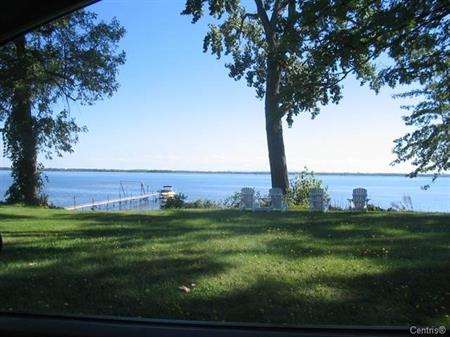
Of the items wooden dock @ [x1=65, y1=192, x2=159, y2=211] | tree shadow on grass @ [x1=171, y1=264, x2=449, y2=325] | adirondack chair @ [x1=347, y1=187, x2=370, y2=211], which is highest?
wooden dock @ [x1=65, y1=192, x2=159, y2=211]

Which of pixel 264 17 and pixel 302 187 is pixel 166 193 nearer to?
pixel 302 187

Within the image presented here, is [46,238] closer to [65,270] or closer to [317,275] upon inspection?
[65,270]

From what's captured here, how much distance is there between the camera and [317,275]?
5.53 meters

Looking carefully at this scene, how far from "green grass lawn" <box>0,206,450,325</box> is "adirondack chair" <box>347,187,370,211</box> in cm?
285

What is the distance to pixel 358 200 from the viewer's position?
12609mm

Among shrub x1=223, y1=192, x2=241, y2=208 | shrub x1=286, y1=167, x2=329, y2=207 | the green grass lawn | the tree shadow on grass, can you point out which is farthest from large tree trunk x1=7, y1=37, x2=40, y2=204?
the tree shadow on grass

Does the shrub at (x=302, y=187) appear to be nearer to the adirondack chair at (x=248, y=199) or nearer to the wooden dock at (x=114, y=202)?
the adirondack chair at (x=248, y=199)

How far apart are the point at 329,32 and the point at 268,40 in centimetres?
201

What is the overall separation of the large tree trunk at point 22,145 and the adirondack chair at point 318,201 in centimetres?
696

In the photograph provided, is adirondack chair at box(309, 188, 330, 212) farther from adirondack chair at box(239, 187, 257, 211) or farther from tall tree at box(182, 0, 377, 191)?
tall tree at box(182, 0, 377, 191)

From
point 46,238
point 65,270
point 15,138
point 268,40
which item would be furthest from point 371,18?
point 15,138

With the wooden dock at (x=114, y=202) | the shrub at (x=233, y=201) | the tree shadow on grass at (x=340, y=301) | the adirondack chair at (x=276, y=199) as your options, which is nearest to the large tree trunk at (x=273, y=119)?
the tree shadow on grass at (x=340, y=301)

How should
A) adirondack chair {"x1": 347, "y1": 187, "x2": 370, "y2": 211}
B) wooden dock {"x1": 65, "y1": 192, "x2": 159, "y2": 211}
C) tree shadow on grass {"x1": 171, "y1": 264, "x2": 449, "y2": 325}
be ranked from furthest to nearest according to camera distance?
wooden dock {"x1": 65, "y1": 192, "x2": 159, "y2": 211}
adirondack chair {"x1": 347, "y1": 187, "x2": 370, "y2": 211}
tree shadow on grass {"x1": 171, "y1": 264, "x2": 449, "y2": 325}

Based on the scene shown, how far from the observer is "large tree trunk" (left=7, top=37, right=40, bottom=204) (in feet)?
42.4
